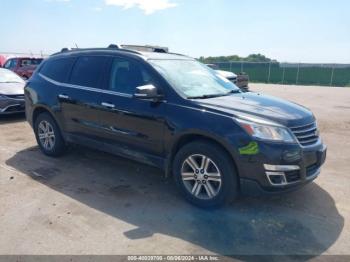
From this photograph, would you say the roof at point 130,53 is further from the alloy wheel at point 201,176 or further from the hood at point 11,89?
the hood at point 11,89

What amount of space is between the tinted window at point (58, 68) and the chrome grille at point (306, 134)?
3629mm

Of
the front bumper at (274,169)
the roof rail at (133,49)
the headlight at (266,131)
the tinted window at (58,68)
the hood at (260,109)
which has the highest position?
the roof rail at (133,49)

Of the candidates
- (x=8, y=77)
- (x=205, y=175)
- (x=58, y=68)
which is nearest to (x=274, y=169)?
(x=205, y=175)

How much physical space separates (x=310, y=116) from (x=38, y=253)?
11.0ft

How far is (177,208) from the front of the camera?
417cm

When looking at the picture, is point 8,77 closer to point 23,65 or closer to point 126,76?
point 23,65

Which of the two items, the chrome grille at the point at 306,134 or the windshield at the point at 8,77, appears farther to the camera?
the windshield at the point at 8,77

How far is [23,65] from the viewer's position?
1528cm

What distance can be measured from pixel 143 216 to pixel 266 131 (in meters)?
1.65

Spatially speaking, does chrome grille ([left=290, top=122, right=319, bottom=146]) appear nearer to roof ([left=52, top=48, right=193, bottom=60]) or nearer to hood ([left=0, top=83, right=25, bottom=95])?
roof ([left=52, top=48, right=193, bottom=60])

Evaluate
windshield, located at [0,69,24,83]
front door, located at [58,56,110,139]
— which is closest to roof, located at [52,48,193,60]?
front door, located at [58,56,110,139]

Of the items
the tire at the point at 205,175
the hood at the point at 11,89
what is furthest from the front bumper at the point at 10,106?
the tire at the point at 205,175

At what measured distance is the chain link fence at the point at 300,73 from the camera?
101 feet

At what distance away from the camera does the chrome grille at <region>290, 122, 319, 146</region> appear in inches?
153
